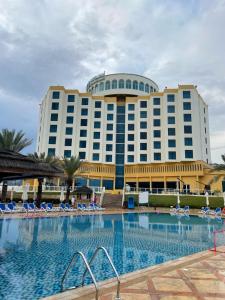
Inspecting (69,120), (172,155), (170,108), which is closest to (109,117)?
(69,120)

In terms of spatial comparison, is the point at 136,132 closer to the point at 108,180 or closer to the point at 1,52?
the point at 108,180

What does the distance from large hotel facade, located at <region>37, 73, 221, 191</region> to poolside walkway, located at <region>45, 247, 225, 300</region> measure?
1511 inches

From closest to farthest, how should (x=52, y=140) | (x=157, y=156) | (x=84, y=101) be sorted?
(x=157, y=156) → (x=52, y=140) → (x=84, y=101)

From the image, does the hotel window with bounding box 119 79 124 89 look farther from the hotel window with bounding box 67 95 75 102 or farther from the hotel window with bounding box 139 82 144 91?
the hotel window with bounding box 67 95 75 102

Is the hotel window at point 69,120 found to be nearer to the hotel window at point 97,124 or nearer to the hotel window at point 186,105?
the hotel window at point 97,124

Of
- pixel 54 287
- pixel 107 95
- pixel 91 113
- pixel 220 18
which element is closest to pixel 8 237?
pixel 54 287

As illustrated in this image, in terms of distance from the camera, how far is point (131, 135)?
49750 mm

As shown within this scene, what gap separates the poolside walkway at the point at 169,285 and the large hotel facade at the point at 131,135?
3838 centimetres

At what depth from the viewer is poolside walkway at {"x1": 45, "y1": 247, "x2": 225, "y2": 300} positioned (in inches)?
185

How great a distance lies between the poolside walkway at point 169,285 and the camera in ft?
15.4

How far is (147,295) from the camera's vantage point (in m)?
4.74

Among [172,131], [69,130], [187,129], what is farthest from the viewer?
[69,130]

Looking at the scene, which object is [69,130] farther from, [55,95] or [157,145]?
[157,145]

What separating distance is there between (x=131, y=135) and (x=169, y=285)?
44865 mm
